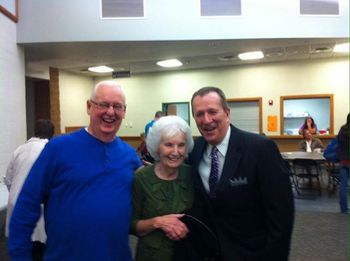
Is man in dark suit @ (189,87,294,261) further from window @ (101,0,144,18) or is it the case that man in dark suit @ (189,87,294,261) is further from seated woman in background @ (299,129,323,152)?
seated woman in background @ (299,129,323,152)

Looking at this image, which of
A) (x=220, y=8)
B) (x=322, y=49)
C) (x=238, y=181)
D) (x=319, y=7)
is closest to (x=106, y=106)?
(x=238, y=181)

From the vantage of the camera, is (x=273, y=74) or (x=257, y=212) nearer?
(x=257, y=212)

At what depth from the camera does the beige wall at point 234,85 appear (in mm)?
11062

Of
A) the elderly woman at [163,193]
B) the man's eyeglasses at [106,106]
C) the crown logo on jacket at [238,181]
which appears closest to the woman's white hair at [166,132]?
the elderly woman at [163,193]

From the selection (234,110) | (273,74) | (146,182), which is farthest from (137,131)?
(146,182)

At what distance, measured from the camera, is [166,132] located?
196cm

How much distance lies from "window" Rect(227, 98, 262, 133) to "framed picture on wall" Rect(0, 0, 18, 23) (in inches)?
278

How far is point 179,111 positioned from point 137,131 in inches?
72.5

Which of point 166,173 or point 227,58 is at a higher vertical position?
point 227,58

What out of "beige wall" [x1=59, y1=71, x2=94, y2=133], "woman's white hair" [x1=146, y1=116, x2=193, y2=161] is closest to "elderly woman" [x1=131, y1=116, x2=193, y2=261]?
"woman's white hair" [x1=146, y1=116, x2=193, y2=161]

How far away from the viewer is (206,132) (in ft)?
6.12

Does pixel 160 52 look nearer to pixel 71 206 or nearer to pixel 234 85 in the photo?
pixel 234 85

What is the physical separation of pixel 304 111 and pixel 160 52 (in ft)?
17.2

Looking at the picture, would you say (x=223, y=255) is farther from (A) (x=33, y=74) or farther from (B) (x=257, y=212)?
(A) (x=33, y=74)
